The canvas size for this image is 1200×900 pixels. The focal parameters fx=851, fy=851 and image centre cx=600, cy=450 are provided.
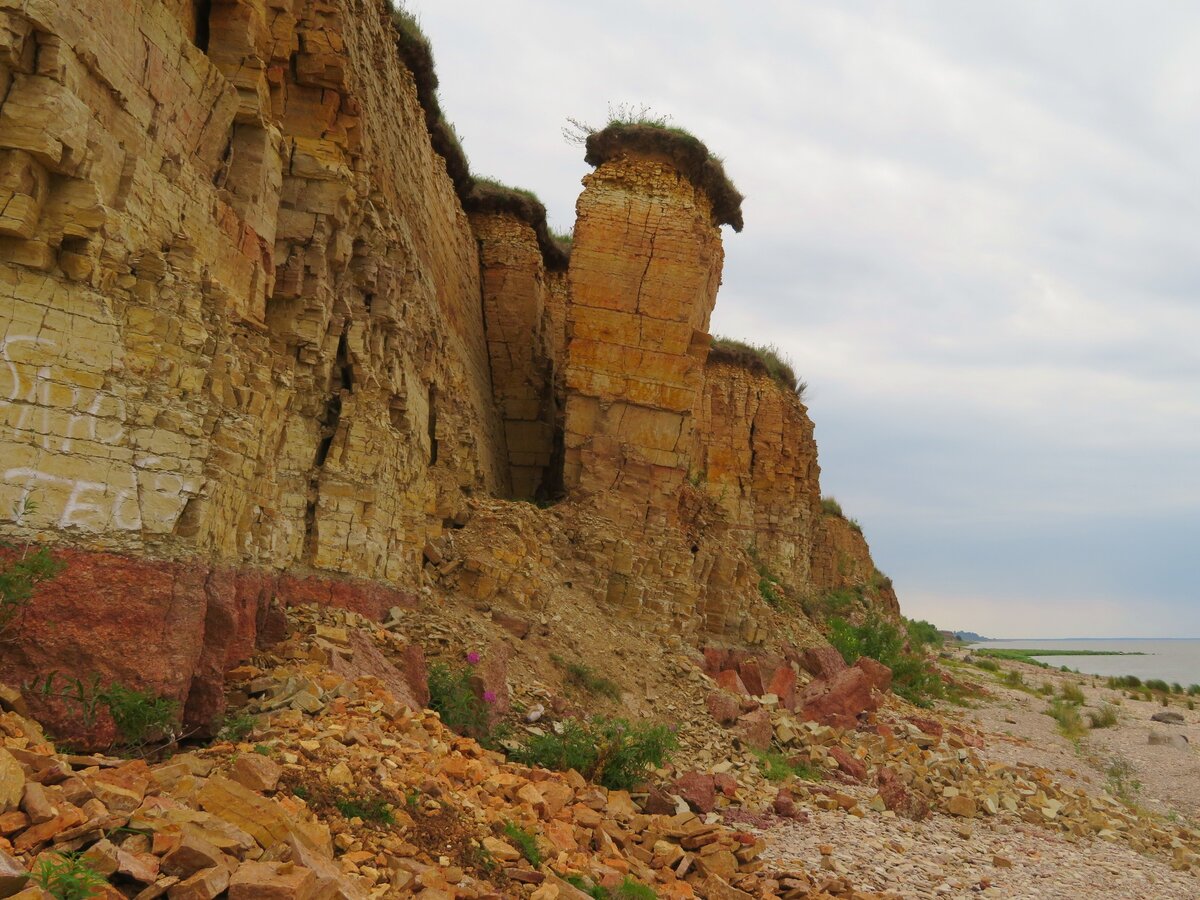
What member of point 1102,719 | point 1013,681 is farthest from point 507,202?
point 1013,681

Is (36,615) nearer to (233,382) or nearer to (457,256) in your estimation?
(233,382)

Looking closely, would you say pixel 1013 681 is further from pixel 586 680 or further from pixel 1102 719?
pixel 586 680

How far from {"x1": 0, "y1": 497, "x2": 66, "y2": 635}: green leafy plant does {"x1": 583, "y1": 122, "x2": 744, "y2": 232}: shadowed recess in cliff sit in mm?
15463

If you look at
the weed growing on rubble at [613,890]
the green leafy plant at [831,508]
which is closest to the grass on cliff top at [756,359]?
the green leafy plant at [831,508]

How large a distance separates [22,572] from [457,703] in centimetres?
509

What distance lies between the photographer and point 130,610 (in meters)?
6.29

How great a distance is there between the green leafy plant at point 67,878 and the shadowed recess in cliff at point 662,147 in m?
17.5

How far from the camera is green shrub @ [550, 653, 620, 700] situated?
12688 mm

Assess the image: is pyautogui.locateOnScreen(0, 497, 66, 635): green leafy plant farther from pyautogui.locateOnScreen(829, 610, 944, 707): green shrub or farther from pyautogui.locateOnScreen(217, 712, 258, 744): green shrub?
pyautogui.locateOnScreen(829, 610, 944, 707): green shrub

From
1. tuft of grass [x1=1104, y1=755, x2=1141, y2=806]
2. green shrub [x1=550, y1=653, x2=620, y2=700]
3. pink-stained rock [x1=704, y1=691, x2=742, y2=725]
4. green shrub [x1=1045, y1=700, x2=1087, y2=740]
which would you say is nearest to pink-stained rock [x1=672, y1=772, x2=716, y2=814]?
green shrub [x1=550, y1=653, x2=620, y2=700]

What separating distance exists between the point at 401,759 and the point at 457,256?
12965 millimetres

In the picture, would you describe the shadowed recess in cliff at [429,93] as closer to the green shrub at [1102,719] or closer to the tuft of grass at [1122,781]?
the tuft of grass at [1122,781]

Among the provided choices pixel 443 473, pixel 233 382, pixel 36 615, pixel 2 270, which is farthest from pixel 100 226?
pixel 443 473

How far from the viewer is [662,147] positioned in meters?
18.8
